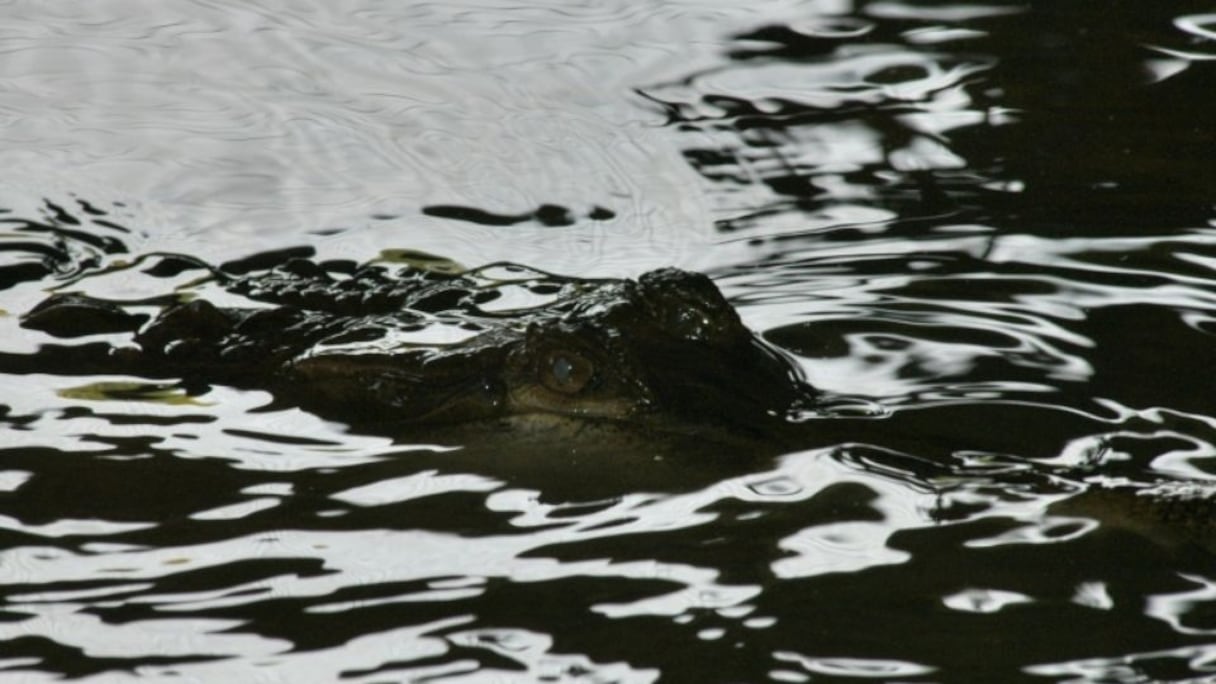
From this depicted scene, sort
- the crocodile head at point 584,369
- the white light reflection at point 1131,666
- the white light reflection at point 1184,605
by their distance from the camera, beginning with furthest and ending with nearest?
the crocodile head at point 584,369, the white light reflection at point 1184,605, the white light reflection at point 1131,666

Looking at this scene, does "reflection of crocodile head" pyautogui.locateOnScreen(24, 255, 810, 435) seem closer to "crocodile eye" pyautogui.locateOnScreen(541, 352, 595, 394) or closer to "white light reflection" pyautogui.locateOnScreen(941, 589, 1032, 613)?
"crocodile eye" pyautogui.locateOnScreen(541, 352, 595, 394)

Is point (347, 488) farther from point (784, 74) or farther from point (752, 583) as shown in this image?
point (784, 74)

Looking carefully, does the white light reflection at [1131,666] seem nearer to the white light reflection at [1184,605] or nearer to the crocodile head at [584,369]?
the white light reflection at [1184,605]

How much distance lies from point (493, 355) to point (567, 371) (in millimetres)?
215

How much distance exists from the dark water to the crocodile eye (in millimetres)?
202

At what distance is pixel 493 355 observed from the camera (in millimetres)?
4215

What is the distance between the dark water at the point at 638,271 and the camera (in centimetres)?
325

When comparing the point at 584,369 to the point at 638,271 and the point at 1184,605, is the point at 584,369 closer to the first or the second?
the point at 638,271

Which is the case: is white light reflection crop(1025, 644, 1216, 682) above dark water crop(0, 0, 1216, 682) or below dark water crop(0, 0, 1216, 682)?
below

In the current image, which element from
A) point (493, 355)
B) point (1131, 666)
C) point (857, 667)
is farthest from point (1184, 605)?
point (493, 355)

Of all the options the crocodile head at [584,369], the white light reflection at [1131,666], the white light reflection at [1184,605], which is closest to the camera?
the white light reflection at [1131,666]

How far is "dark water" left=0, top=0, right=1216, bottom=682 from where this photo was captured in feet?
10.6

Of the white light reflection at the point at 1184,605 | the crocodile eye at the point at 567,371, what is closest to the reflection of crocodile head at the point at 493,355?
the crocodile eye at the point at 567,371

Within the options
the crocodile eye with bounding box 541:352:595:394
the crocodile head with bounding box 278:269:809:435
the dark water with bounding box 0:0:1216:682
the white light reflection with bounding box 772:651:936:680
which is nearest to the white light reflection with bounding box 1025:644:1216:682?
the dark water with bounding box 0:0:1216:682
